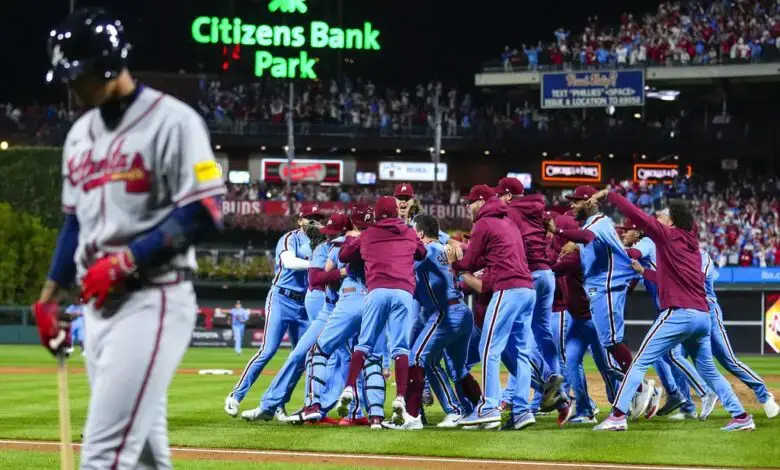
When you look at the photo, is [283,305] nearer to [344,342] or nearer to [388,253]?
[344,342]

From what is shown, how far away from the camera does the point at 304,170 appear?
184 ft

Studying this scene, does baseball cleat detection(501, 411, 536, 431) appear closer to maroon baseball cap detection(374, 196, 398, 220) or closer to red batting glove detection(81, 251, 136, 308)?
maroon baseball cap detection(374, 196, 398, 220)

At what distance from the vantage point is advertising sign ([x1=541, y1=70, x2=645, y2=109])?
44875mm

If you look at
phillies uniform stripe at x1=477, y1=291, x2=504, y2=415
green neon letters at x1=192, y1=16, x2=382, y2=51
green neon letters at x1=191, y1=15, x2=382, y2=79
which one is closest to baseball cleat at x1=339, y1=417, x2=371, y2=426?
phillies uniform stripe at x1=477, y1=291, x2=504, y2=415

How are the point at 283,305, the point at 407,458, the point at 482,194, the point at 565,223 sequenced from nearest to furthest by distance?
1. the point at 407,458
2. the point at 482,194
3. the point at 565,223
4. the point at 283,305

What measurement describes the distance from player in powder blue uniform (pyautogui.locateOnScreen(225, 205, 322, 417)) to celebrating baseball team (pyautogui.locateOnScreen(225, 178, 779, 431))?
0.02 metres

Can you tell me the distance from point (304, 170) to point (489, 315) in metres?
45.9

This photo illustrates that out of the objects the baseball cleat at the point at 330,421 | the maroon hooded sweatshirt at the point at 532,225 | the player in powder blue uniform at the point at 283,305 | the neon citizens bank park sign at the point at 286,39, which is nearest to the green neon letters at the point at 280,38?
the neon citizens bank park sign at the point at 286,39

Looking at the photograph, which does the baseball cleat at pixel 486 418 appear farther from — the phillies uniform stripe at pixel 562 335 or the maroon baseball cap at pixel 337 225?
the maroon baseball cap at pixel 337 225

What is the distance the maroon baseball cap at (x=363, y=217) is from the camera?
36.3 feet

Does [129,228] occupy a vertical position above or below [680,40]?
below

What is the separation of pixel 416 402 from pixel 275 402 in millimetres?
1396

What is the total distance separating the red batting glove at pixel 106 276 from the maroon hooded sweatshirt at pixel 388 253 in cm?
652

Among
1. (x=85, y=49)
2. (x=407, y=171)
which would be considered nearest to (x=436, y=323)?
(x=85, y=49)
